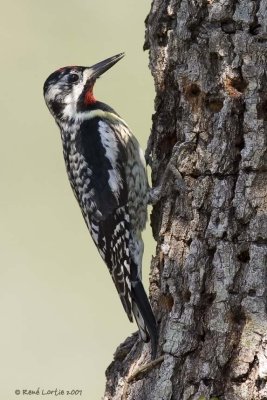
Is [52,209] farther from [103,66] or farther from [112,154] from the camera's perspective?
[112,154]

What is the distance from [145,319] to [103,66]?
5.97 feet

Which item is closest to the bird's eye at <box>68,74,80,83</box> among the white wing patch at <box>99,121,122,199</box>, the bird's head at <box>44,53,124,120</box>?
the bird's head at <box>44,53,124,120</box>

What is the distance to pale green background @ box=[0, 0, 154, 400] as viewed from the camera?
292 inches

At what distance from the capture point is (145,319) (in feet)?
14.8

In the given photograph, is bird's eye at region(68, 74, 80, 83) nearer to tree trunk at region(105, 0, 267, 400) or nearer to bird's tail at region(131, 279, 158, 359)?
tree trunk at region(105, 0, 267, 400)

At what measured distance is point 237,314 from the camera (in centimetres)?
407

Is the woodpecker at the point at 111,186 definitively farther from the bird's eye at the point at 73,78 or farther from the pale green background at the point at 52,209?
the pale green background at the point at 52,209

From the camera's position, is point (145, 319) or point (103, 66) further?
point (103, 66)

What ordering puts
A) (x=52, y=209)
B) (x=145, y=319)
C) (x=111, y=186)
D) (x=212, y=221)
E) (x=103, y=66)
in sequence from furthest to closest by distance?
(x=52, y=209) < (x=103, y=66) < (x=111, y=186) < (x=145, y=319) < (x=212, y=221)

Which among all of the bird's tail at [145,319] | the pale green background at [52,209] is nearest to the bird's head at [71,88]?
the pale green background at [52,209]

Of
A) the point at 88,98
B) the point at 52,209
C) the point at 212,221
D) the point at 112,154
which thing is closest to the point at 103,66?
the point at 88,98

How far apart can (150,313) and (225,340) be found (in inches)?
23.3

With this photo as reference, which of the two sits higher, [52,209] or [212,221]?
[212,221]

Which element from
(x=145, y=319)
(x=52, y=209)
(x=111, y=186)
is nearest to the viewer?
(x=145, y=319)
